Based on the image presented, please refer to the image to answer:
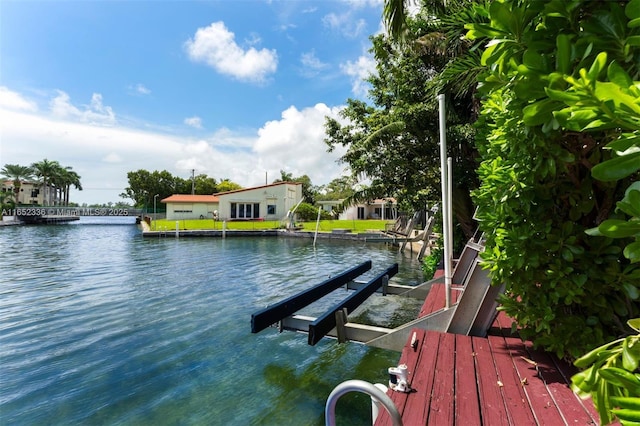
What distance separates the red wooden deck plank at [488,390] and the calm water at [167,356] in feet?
5.15

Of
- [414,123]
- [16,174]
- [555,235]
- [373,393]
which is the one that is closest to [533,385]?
[555,235]

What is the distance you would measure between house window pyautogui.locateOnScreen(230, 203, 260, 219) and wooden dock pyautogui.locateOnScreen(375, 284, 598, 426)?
124ft

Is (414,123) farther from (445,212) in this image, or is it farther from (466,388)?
(466,388)

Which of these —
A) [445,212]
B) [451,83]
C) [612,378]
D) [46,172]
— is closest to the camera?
[612,378]

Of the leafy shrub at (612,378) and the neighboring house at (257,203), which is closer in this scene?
the leafy shrub at (612,378)

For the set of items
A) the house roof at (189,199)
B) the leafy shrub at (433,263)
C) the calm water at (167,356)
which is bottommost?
the calm water at (167,356)

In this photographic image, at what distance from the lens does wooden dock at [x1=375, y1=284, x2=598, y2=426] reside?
208cm

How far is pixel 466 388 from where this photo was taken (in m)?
2.42

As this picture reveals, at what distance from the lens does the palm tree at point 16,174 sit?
204 ft

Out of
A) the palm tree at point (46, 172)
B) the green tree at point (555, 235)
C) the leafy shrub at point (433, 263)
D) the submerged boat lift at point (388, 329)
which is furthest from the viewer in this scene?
the palm tree at point (46, 172)

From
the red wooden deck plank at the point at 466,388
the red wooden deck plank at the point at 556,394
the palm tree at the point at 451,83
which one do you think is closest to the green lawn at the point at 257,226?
the palm tree at the point at 451,83

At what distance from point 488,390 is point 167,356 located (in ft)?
16.4

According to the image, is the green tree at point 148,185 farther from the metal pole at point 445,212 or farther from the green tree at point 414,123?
the metal pole at point 445,212

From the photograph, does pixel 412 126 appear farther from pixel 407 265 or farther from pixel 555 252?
pixel 555 252
